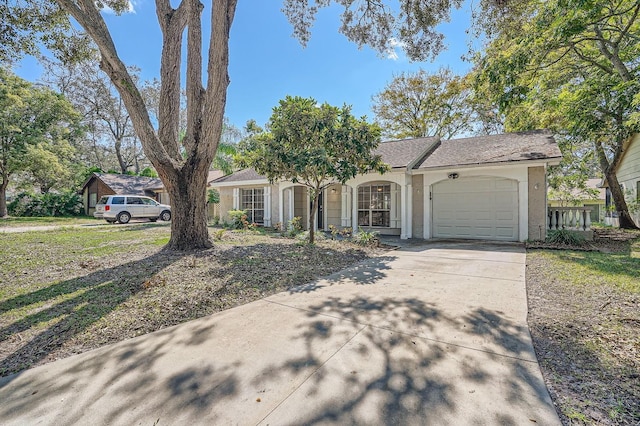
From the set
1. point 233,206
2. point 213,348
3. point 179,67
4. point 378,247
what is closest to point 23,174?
point 233,206

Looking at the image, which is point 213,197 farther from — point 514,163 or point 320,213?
point 514,163

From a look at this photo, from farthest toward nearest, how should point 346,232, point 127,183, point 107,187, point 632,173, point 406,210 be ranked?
point 127,183 < point 107,187 < point 632,173 < point 406,210 < point 346,232

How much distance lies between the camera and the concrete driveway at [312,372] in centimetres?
200

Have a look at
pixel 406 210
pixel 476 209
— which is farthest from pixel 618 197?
pixel 406 210

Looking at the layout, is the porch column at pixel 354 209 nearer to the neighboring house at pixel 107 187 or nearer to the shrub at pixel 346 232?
the shrub at pixel 346 232

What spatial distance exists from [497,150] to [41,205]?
94.6 ft

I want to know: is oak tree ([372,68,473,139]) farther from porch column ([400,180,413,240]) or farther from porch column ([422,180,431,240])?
porch column ([400,180,413,240])

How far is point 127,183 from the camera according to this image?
1004 inches

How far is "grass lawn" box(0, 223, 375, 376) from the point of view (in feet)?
10.5

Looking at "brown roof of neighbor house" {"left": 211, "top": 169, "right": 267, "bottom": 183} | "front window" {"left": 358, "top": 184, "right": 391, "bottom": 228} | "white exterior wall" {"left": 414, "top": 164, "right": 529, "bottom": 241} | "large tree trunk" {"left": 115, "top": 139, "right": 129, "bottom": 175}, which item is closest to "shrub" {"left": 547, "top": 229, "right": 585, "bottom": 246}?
"white exterior wall" {"left": 414, "top": 164, "right": 529, "bottom": 241}

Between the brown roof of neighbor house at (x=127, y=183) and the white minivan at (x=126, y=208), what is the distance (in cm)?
610

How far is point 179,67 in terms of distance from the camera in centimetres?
719

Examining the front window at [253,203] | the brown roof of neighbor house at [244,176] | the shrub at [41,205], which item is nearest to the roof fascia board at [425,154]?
the brown roof of neighbor house at [244,176]

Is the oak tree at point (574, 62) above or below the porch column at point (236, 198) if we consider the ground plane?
above
